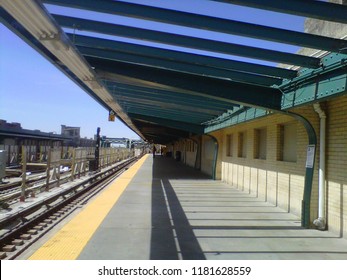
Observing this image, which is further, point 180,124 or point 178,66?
point 180,124

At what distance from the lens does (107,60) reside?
27.5 feet

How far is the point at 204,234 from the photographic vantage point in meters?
6.67

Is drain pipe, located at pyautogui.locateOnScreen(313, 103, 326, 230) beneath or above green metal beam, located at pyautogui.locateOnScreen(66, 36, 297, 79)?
beneath

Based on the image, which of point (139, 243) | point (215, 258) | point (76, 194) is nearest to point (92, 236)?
point (139, 243)

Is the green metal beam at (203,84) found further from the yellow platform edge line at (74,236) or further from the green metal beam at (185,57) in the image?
the yellow platform edge line at (74,236)

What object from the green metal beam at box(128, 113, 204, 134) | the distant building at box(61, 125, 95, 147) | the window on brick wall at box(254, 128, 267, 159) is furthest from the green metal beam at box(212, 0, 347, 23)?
the distant building at box(61, 125, 95, 147)

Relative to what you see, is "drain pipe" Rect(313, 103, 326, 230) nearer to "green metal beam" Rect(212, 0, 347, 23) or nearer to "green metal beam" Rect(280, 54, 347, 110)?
"green metal beam" Rect(280, 54, 347, 110)

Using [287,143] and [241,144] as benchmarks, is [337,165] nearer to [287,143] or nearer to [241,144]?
[287,143]

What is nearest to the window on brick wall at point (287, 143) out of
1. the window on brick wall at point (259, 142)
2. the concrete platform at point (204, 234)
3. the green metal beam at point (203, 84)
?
the concrete platform at point (204, 234)

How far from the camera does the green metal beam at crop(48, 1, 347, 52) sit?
205 inches

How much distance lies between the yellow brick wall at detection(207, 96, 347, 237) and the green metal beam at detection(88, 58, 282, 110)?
28.0 inches

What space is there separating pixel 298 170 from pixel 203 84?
2.74 meters

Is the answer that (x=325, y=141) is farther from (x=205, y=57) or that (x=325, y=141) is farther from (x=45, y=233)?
(x=45, y=233)

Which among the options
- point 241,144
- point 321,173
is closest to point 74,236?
point 321,173
